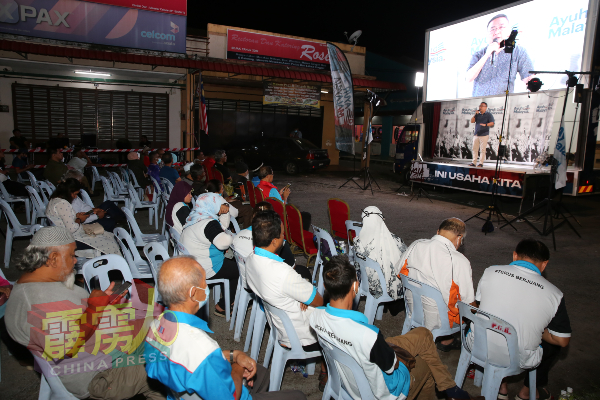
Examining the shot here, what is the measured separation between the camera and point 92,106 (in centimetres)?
1501

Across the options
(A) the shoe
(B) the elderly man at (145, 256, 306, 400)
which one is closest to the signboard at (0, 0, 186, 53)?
(A) the shoe

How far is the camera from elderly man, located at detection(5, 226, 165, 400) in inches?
79.7

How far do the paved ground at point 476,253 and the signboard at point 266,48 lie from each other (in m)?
5.26

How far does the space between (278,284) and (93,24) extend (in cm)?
1346

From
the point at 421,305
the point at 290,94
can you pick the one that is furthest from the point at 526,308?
the point at 290,94

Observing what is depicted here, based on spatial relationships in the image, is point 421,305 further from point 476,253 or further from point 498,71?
point 498,71

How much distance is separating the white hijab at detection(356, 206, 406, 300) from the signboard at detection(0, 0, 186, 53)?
12.2 metres

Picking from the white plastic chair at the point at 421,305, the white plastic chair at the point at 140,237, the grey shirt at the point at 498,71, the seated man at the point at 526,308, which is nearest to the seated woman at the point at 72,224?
the white plastic chair at the point at 140,237

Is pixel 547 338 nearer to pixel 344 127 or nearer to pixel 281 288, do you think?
pixel 281 288

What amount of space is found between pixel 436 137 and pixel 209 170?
32.3 ft

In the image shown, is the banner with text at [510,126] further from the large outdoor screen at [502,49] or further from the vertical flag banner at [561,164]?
the vertical flag banner at [561,164]

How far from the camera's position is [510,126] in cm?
1284

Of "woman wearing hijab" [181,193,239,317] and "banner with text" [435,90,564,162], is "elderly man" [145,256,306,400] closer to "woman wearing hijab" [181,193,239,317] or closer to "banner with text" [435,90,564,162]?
"woman wearing hijab" [181,193,239,317]

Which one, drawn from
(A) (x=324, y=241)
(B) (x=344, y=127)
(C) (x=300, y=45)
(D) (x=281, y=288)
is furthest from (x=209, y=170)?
(C) (x=300, y=45)
